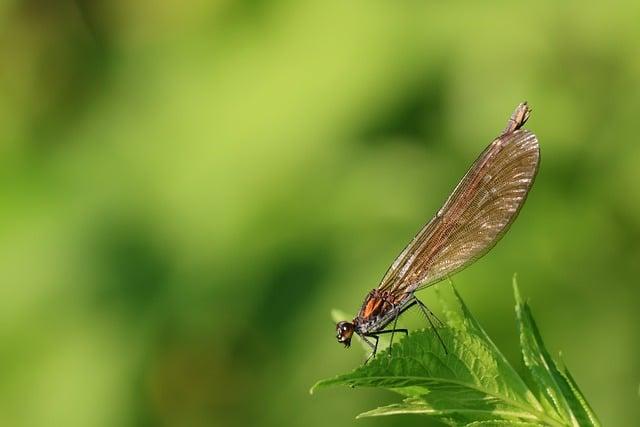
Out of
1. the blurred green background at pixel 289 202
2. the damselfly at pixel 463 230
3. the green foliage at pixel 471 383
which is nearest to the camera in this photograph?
the green foliage at pixel 471 383

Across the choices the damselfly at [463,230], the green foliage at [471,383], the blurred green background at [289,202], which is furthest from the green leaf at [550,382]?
the blurred green background at [289,202]

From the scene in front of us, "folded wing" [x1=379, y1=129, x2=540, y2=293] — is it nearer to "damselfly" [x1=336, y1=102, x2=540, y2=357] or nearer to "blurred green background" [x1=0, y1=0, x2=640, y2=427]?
"damselfly" [x1=336, y1=102, x2=540, y2=357]

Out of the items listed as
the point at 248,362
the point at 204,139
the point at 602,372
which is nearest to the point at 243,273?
the point at 248,362

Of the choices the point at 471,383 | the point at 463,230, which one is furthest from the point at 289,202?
the point at 471,383

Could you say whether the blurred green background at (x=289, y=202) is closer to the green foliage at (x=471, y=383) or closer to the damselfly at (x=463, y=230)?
the damselfly at (x=463, y=230)

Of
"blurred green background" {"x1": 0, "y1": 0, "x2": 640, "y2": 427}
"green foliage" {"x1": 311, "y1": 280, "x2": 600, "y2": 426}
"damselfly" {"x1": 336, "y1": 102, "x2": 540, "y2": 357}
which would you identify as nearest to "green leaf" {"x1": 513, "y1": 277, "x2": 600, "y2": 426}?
"green foliage" {"x1": 311, "y1": 280, "x2": 600, "y2": 426}

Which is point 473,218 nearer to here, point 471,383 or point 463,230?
point 463,230

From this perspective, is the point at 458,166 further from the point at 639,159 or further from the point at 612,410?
the point at 612,410
